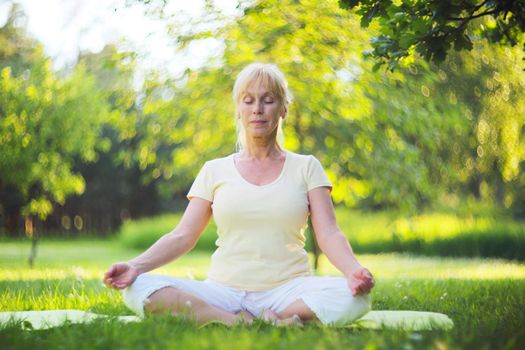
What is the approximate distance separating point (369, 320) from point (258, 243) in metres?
0.69

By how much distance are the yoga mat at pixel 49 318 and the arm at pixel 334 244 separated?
100 centimetres

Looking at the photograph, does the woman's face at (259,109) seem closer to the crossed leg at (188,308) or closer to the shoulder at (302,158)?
the shoulder at (302,158)

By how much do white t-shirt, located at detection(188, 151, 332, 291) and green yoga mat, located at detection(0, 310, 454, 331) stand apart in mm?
446

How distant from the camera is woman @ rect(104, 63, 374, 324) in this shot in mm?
3137

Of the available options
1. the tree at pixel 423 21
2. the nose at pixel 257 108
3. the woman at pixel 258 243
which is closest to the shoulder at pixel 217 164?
the woman at pixel 258 243

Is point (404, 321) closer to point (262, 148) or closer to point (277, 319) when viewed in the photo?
point (277, 319)

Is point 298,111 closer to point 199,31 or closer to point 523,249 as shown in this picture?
point 199,31

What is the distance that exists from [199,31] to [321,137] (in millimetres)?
Result: 2111

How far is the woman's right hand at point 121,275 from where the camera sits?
305 centimetres

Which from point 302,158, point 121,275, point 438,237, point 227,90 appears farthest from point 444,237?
point 121,275

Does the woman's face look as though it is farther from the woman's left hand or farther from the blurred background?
the woman's left hand

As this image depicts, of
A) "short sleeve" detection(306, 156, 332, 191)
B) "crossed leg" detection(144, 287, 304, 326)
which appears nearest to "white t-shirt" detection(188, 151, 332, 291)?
"short sleeve" detection(306, 156, 332, 191)

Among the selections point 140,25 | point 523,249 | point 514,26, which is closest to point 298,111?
point 140,25

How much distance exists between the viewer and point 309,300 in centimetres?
316
